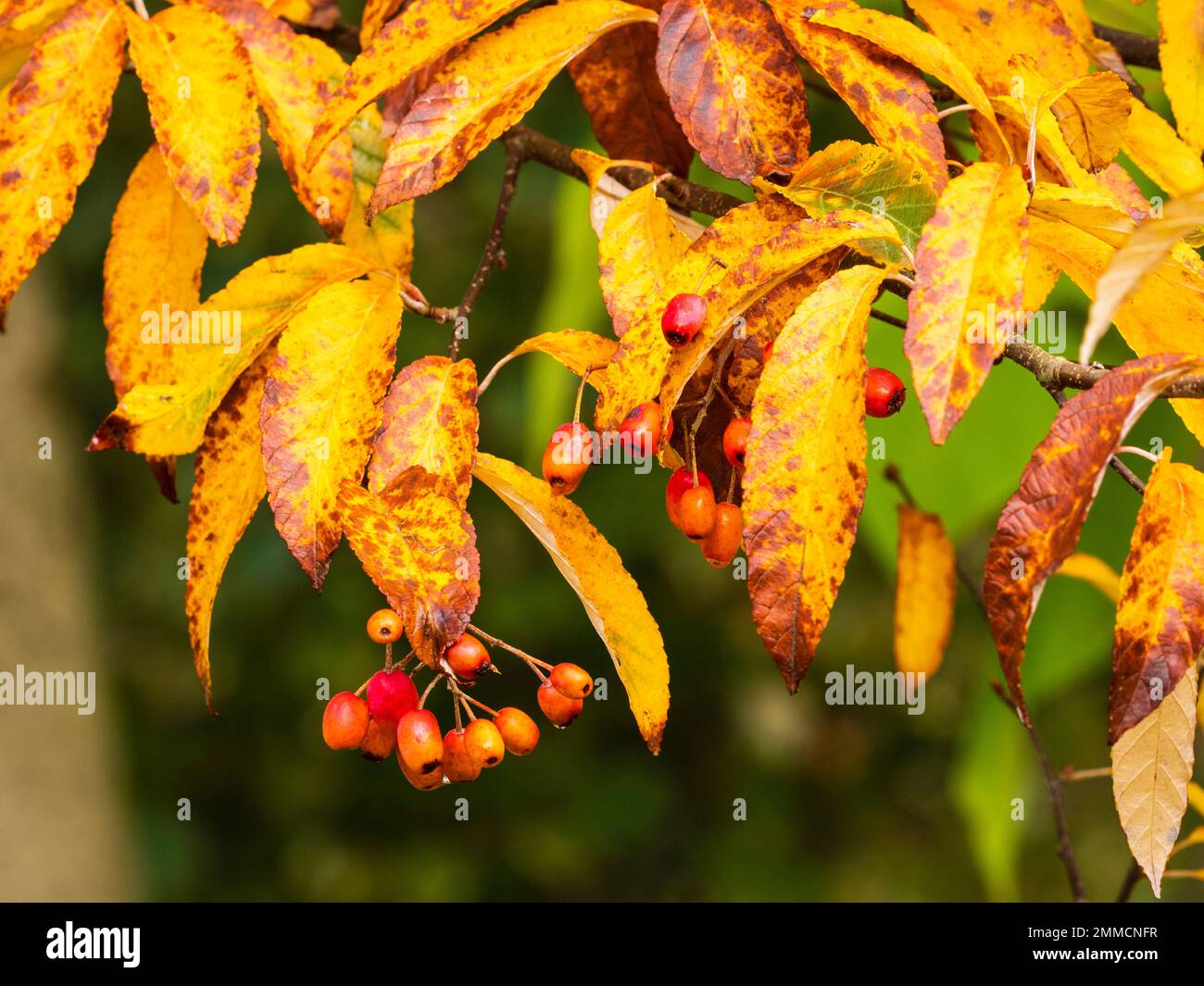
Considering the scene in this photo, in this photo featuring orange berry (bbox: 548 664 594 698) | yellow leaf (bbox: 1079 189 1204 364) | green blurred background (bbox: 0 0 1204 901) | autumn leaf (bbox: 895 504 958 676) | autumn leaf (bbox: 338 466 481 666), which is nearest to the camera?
yellow leaf (bbox: 1079 189 1204 364)

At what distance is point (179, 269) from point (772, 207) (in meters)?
0.35

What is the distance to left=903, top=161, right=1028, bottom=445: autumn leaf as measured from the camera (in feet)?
1.31

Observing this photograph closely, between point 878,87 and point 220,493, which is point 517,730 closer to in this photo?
point 220,493

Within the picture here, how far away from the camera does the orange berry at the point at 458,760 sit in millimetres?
555

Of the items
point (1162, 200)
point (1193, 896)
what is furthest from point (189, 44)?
point (1193, 896)

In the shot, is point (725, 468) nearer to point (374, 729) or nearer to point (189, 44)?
point (374, 729)

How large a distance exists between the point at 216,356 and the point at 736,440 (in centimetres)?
24

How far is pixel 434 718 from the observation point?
0.54 m

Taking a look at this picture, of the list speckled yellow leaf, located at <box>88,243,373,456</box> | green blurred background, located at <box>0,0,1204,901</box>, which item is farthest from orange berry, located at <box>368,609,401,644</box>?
green blurred background, located at <box>0,0,1204,901</box>

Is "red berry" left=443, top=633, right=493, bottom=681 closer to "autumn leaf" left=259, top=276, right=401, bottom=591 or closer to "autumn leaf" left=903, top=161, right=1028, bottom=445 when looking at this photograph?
"autumn leaf" left=259, top=276, right=401, bottom=591

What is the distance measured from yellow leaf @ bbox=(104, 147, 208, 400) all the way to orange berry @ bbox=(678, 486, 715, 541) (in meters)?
0.30

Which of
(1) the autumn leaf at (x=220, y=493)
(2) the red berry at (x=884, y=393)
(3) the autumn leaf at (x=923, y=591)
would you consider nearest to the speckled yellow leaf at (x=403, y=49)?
(1) the autumn leaf at (x=220, y=493)

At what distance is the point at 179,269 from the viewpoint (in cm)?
68

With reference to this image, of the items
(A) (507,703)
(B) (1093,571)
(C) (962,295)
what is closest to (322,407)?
(C) (962,295)
